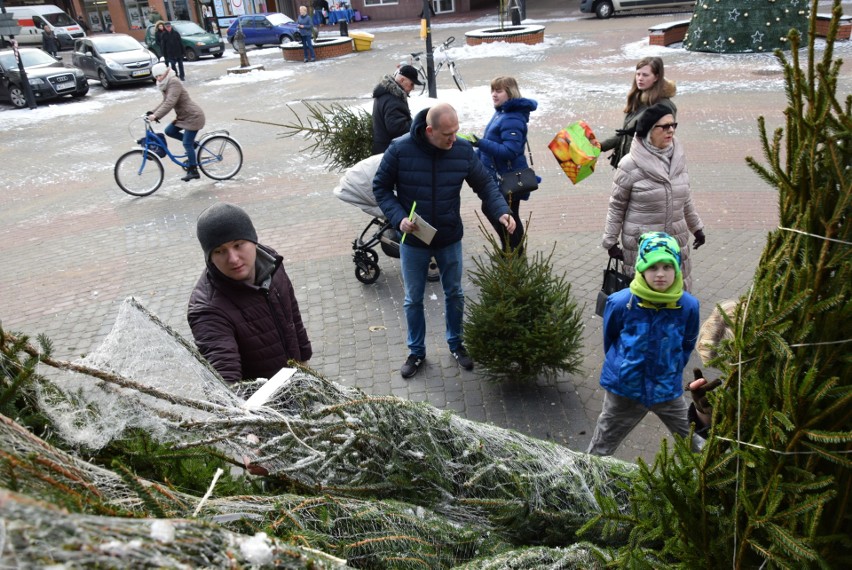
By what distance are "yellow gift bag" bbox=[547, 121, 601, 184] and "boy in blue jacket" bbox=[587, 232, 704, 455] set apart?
2.50 m

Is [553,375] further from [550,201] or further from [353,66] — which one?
[353,66]

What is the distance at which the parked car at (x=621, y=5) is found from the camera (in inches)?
1053

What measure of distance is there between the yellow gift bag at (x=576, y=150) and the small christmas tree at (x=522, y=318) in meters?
1.64

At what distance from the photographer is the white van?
103ft

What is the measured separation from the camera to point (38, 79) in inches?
745

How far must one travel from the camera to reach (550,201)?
29.5ft

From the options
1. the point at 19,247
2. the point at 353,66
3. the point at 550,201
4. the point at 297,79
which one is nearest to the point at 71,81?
the point at 297,79

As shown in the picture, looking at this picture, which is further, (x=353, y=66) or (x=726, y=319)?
(x=353, y=66)

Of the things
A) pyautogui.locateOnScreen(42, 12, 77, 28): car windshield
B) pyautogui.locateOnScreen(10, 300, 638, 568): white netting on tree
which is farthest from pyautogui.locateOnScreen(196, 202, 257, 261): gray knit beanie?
pyautogui.locateOnScreen(42, 12, 77, 28): car windshield

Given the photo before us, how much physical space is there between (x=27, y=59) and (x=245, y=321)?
70.1ft

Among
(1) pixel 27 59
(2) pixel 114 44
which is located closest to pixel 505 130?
(1) pixel 27 59

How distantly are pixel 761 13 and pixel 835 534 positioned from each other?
18814mm

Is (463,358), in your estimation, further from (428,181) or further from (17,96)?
(17,96)

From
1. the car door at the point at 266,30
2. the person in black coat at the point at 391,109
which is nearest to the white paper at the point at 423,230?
the person in black coat at the point at 391,109
